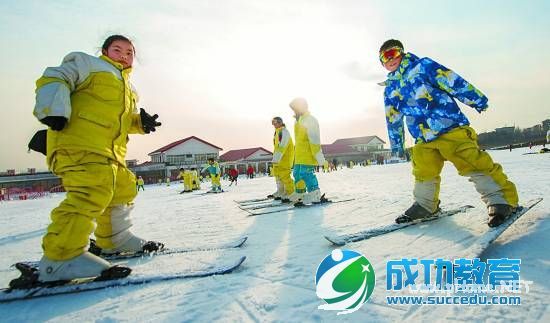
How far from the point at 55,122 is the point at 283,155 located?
5.28 meters

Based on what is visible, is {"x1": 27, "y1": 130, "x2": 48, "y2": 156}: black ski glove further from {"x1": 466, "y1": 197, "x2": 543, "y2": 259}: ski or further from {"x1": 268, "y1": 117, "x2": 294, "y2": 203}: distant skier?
{"x1": 268, "y1": 117, "x2": 294, "y2": 203}: distant skier

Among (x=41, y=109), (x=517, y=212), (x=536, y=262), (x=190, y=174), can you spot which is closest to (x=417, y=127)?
(x=517, y=212)

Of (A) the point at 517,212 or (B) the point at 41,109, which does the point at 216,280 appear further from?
(A) the point at 517,212

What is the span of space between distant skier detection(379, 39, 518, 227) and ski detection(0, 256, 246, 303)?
2099 millimetres

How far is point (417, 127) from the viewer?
131 inches

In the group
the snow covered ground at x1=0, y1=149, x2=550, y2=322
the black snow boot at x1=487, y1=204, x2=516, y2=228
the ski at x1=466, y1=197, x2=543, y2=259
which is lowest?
the snow covered ground at x1=0, y1=149, x2=550, y2=322

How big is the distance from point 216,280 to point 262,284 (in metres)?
0.31

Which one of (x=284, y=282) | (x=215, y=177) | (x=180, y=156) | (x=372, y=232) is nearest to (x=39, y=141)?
(x=284, y=282)

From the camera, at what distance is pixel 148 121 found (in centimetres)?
293

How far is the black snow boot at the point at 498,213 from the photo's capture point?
258cm

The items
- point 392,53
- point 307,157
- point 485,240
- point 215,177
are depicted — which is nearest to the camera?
point 485,240

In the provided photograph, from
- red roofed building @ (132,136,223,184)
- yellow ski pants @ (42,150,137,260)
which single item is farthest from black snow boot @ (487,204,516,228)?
red roofed building @ (132,136,223,184)

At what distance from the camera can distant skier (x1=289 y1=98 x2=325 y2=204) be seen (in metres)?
5.96

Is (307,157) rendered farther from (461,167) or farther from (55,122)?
(55,122)
